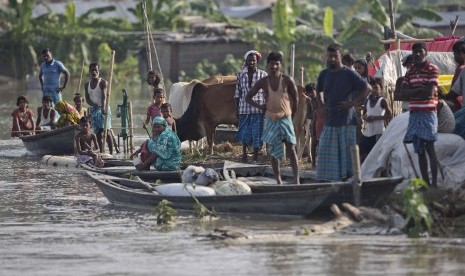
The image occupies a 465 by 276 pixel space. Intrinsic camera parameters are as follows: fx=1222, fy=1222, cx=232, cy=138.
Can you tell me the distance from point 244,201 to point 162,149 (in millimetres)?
2031

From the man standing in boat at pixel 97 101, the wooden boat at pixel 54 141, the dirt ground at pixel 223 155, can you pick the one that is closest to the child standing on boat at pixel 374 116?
the dirt ground at pixel 223 155

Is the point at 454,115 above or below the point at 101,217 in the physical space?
above

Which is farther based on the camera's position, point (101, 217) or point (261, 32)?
point (261, 32)

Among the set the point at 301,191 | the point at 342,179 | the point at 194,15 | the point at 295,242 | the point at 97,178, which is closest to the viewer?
the point at 295,242

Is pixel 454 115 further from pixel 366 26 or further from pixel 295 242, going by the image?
pixel 366 26

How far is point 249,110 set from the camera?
13844 mm

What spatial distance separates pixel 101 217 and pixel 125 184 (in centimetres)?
83

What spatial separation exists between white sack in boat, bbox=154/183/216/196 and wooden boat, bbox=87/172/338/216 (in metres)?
0.09

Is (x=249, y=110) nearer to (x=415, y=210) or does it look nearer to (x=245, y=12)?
(x=415, y=210)

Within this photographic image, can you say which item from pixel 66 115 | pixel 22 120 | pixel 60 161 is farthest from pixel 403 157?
pixel 22 120

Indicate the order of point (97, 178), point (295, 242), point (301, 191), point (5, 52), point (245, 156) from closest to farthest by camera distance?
point (295, 242), point (301, 191), point (97, 178), point (245, 156), point (5, 52)

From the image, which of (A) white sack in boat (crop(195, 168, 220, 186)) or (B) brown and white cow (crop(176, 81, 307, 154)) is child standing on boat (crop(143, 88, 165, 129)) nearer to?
(B) brown and white cow (crop(176, 81, 307, 154))

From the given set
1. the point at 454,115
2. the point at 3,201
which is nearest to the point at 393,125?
the point at 454,115

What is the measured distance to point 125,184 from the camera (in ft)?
40.3
